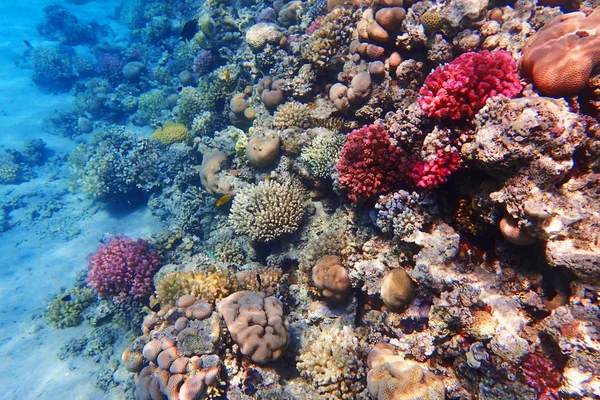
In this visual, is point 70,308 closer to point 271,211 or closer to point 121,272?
point 121,272

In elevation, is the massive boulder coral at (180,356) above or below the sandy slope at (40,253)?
above

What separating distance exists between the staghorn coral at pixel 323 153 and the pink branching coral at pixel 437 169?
1976 mm

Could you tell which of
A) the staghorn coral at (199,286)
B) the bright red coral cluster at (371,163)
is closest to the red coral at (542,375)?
the bright red coral cluster at (371,163)

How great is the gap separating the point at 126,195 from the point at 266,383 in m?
9.91

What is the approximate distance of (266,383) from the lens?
445 cm

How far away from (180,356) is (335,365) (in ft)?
7.32

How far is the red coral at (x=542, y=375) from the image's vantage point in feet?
8.98

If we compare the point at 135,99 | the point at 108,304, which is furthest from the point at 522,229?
the point at 135,99

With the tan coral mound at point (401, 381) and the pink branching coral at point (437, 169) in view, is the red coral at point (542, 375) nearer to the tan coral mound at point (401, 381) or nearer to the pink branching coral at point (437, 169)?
the tan coral mound at point (401, 381)

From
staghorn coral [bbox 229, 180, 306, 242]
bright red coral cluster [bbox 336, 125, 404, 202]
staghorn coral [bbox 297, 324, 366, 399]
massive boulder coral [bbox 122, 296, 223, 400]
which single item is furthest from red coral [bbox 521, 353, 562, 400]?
staghorn coral [bbox 229, 180, 306, 242]

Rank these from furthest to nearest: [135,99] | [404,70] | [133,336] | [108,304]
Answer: [135,99], [108,304], [133,336], [404,70]

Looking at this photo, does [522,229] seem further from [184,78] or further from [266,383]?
[184,78]

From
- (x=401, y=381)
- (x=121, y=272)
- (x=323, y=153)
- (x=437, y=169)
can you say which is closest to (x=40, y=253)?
(x=121, y=272)

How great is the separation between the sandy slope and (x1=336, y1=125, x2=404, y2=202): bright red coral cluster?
281 inches
